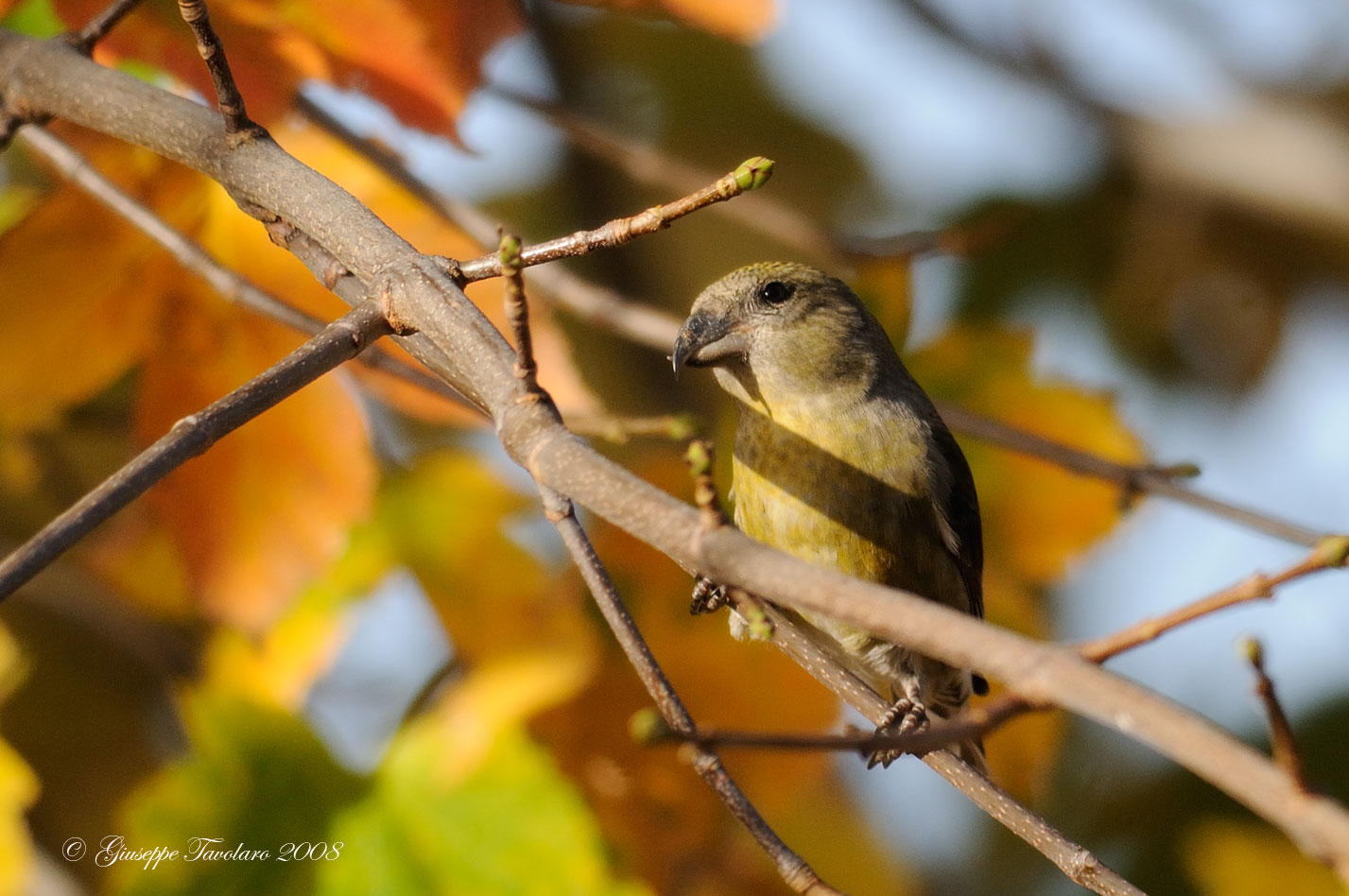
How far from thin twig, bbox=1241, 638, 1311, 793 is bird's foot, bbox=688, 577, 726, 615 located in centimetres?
210

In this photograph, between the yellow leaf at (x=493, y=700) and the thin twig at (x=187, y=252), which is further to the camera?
the yellow leaf at (x=493, y=700)

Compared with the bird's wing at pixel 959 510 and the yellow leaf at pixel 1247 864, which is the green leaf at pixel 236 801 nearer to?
the bird's wing at pixel 959 510

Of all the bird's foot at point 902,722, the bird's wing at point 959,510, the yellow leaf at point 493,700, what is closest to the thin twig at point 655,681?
the bird's foot at point 902,722

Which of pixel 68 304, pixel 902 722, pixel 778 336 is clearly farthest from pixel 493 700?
pixel 68 304

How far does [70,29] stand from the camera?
2957 mm

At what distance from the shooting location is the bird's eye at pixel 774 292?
3957 millimetres

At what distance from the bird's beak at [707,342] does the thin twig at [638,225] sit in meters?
1.72

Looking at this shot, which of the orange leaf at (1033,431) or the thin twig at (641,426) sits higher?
the thin twig at (641,426)

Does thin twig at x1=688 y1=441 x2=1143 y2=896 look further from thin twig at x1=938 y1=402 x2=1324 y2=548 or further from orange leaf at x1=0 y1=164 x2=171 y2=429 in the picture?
orange leaf at x1=0 y1=164 x2=171 y2=429

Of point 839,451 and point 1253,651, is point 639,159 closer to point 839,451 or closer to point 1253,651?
point 839,451

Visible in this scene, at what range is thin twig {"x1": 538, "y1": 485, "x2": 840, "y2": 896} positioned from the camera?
64.6 inches

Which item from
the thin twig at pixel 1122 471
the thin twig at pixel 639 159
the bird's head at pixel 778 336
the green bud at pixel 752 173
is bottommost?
the thin twig at pixel 1122 471

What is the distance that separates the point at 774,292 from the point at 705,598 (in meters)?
1.14

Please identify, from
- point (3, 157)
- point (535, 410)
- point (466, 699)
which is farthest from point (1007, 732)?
point (3, 157)
